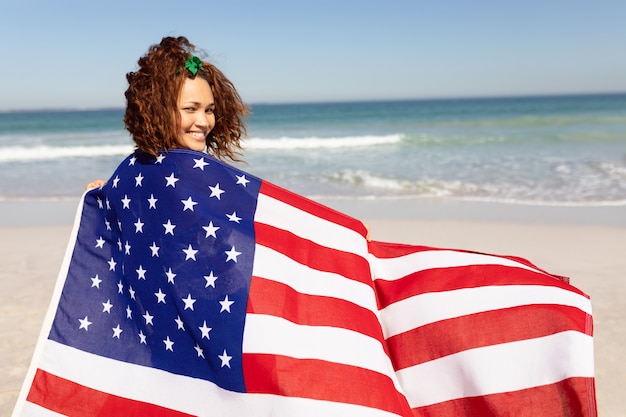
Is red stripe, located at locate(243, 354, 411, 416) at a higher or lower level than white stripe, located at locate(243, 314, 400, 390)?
lower

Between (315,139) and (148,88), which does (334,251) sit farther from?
(315,139)

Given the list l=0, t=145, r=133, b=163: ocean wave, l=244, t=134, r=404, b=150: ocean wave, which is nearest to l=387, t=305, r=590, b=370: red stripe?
l=0, t=145, r=133, b=163: ocean wave

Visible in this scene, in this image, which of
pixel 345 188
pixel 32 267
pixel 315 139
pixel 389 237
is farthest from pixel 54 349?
pixel 315 139

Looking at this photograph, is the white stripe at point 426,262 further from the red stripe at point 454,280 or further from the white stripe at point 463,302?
the white stripe at point 463,302

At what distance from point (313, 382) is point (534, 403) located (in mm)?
874

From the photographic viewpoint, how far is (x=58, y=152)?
21.2 m

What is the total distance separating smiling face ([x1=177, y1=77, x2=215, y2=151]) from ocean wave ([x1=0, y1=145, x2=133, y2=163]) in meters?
17.4

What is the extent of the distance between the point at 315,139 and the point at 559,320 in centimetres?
2361

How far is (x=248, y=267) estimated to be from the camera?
235 cm

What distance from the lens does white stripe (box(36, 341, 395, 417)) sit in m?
2.16

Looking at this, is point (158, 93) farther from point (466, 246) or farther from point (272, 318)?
point (466, 246)

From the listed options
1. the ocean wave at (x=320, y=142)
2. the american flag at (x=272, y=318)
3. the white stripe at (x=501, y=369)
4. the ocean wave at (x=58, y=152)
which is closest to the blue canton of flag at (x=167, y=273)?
the american flag at (x=272, y=318)

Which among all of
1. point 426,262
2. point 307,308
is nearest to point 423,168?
point 426,262

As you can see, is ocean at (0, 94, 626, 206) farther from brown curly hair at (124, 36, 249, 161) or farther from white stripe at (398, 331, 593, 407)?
white stripe at (398, 331, 593, 407)
